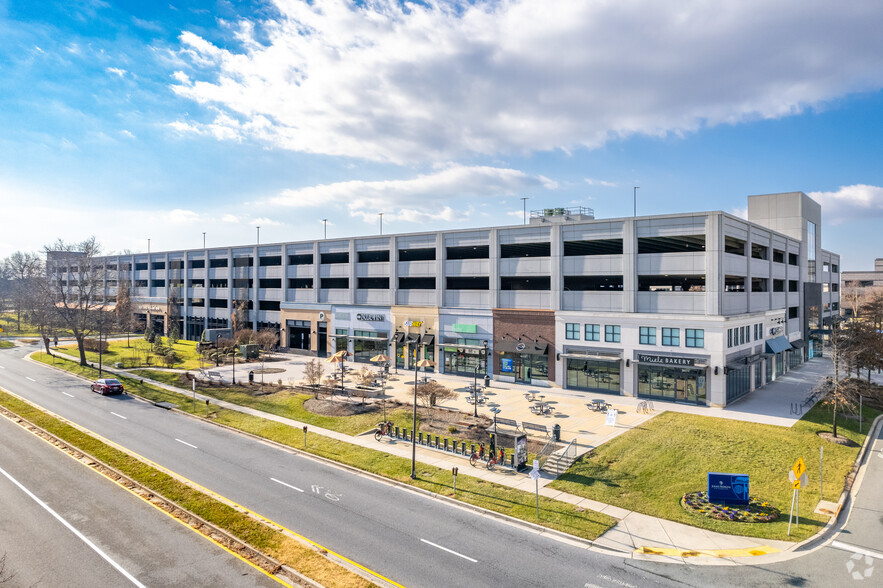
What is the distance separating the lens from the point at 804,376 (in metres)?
56.4

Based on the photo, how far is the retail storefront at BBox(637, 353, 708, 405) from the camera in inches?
1655

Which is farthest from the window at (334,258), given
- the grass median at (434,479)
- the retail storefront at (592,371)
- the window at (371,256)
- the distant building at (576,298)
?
the retail storefront at (592,371)

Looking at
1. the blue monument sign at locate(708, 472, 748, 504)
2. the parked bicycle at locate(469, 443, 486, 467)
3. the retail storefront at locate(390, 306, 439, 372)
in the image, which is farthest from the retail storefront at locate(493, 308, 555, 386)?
the blue monument sign at locate(708, 472, 748, 504)

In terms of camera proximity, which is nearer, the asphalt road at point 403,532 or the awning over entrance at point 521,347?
the asphalt road at point 403,532

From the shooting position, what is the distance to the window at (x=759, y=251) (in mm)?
52875

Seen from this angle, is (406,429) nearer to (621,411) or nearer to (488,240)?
(621,411)

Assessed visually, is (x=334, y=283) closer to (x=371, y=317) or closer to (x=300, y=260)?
(x=300, y=260)

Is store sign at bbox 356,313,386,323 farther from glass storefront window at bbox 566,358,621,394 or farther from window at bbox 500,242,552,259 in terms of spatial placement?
glass storefront window at bbox 566,358,621,394

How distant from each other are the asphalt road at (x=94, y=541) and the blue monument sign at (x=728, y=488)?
2050 cm

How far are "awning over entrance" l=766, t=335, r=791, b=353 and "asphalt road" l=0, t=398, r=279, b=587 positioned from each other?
2081 inches

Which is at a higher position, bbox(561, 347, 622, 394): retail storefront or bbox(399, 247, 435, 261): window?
bbox(399, 247, 435, 261): window

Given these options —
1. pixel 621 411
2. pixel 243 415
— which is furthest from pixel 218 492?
pixel 621 411

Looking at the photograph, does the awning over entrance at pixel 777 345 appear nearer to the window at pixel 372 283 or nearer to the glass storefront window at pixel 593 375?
the glass storefront window at pixel 593 375

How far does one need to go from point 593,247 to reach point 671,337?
14176 millimetres
